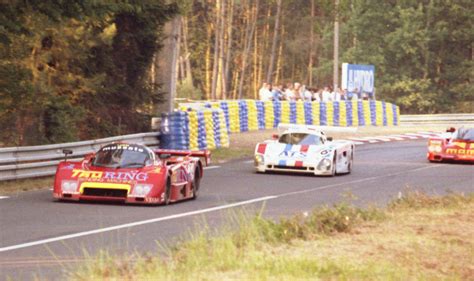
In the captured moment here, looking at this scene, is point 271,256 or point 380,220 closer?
point 271,256

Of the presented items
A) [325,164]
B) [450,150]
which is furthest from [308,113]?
[325,164]

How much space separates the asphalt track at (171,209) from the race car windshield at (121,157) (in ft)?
2.55

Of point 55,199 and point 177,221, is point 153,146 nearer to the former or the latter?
point 55,199

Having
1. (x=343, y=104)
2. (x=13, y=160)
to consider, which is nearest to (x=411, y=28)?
(x=343, y=104)

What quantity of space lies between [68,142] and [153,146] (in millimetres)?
4588

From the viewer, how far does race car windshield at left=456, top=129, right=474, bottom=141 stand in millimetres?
36281

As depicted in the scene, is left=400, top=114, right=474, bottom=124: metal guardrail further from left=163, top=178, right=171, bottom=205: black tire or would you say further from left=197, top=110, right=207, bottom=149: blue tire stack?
left=163, top=178, right=171, bottom=205: black tire

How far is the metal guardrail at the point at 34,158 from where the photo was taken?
24.6m

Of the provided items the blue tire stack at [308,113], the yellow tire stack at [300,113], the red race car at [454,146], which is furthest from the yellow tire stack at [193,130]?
the blue tire stack at [308,113]

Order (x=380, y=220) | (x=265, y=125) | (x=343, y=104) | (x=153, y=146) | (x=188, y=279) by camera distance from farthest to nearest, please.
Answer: (x=343, y=104)
(x=265, y=125)
(x=153, y=146)
(x=380, y=220)
(x=188, y=279)

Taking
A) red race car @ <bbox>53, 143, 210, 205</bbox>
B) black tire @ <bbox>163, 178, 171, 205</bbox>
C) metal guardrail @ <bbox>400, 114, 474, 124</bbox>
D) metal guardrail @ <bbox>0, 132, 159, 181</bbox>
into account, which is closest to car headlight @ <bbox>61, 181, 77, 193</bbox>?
red race car @ <bbox>53, 143, 210, 205</bbox>

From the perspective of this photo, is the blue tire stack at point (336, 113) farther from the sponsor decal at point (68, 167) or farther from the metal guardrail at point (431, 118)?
the sponsor decal at point (68, 167)

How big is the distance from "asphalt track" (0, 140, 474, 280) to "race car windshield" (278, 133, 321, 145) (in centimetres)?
95

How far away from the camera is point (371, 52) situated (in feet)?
294
